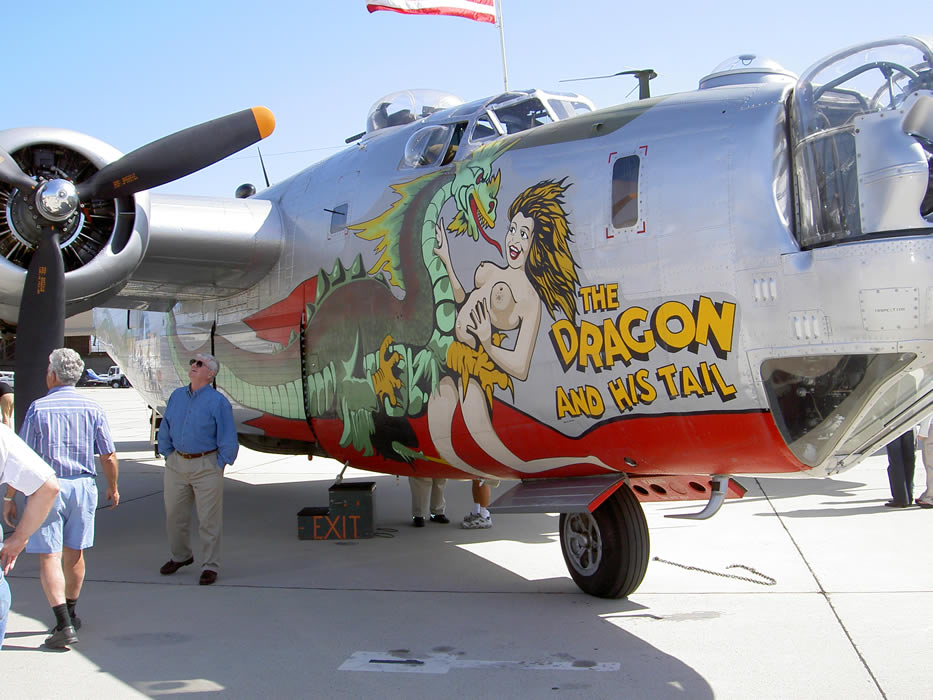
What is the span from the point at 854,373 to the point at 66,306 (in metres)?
6.38

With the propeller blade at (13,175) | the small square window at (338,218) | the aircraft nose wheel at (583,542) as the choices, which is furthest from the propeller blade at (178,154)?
the aircraft nose wheel at (583,542)

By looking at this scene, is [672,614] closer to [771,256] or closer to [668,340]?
[668,340]

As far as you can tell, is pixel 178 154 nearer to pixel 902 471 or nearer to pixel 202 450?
pixel 202 450

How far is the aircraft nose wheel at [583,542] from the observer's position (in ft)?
20.1

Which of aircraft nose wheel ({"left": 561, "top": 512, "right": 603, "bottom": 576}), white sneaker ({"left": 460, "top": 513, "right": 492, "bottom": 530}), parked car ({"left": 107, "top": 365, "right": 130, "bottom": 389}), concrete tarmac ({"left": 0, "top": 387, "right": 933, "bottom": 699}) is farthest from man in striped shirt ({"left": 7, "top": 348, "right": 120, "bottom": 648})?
parked car ({"left": 107, "top": 365, "right": 130, "bottom": 389})

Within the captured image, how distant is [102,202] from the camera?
781 cm

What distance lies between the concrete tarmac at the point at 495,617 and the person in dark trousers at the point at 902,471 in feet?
0.94

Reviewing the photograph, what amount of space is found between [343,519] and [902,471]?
6.14 m

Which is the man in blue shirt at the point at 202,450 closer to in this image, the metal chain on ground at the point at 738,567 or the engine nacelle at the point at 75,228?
the engine nacelle at the point at 75,228

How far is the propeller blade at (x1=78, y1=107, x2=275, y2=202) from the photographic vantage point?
7.55 metres

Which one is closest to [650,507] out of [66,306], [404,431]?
[404,431]

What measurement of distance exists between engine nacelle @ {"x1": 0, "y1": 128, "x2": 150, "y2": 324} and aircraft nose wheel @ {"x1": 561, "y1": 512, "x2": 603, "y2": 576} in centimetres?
453

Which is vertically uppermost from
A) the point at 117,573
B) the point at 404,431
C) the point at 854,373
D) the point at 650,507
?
the point at 854,373

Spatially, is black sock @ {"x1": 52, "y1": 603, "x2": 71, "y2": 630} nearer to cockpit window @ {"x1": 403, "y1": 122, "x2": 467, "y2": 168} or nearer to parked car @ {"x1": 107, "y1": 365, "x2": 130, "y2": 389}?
cockpit window @ {"x1": 403, "y1": 122, "x2": 467, "y2": 168}
